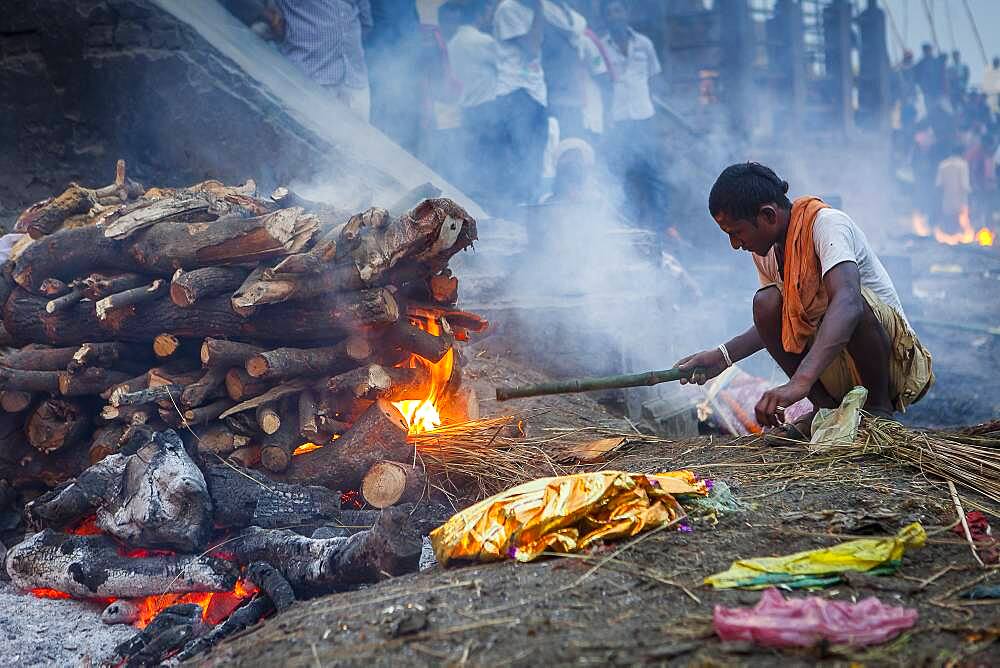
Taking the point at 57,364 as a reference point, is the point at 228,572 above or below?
below

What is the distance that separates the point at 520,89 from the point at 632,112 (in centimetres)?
350

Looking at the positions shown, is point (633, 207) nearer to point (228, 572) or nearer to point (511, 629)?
point (228, 572)

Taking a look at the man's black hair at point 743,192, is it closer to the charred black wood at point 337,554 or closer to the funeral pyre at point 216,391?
the funeral pyre at point 216,391

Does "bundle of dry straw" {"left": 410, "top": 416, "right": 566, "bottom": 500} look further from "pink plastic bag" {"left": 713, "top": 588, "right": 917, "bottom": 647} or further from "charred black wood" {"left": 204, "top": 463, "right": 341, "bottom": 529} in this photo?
"pink plastic bag" {"left": 713, "top": 588, "right": 917, "bottom": 647}

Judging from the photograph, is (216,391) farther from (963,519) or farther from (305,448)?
(963,519)

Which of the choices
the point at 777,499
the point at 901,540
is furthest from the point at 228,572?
the point at 901,540

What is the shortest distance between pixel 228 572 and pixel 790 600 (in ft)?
7.44

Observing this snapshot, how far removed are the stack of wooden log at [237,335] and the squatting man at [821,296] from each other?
4.28 ft

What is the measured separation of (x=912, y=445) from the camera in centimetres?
336

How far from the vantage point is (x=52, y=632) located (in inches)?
122

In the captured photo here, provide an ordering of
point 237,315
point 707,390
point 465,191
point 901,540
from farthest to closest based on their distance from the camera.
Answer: point 465,191, point 707,390, point 237,315, point 901,540

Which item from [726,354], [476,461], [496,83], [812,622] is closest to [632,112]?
[496,83]

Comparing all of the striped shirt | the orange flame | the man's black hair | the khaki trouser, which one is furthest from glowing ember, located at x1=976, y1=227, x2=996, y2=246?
the orange flame

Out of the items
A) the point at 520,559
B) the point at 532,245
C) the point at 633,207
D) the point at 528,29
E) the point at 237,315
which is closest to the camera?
the point at 520,559
